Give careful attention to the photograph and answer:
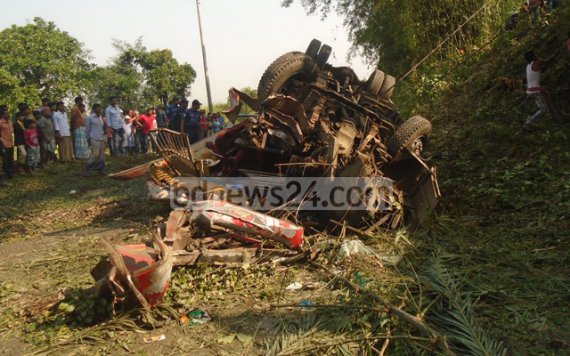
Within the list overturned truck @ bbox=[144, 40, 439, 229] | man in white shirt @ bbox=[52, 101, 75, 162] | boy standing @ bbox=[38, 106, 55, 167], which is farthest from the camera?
man in white shirt @ bbox=[52, 101, 75, 162]

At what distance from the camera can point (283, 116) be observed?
17.0ft

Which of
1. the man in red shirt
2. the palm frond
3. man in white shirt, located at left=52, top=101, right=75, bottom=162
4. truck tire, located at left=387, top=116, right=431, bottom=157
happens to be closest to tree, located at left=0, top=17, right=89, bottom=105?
the man in red shirt

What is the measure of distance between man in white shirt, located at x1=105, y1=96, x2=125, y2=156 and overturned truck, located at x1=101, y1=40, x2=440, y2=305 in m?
6.99

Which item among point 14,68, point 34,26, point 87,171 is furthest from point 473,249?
point 34,26

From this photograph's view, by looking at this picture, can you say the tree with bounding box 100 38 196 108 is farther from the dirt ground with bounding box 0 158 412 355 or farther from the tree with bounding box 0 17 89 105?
the dirt ground with bounding box 0 158 412 355

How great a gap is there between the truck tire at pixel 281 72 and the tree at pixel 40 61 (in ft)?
85.6

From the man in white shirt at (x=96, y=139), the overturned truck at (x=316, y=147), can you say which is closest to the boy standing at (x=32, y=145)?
the man in white shirt at (x=96, y=139)

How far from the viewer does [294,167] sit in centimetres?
506

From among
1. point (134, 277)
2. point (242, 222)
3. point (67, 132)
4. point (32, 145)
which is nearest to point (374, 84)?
point (242, 222)

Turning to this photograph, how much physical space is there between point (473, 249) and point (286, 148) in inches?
92.1

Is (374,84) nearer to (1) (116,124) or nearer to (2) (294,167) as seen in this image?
(2) (294,167)

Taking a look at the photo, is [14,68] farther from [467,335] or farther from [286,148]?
[467,335]

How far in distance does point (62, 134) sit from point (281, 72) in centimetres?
759

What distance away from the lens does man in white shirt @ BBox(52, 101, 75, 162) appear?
10.7 m
